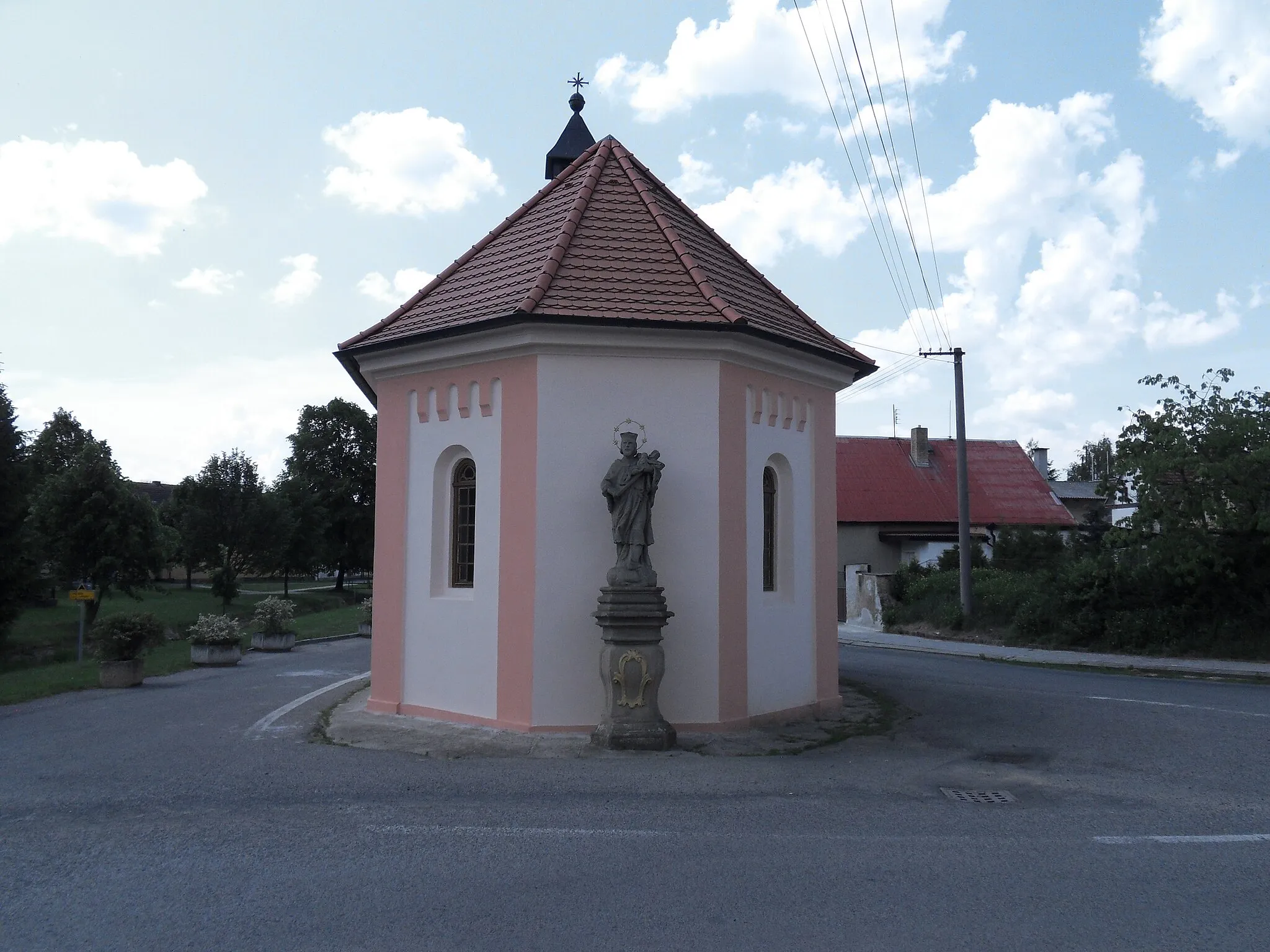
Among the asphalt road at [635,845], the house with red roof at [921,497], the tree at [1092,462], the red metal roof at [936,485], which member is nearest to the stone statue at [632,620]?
the asphalt road at [635,845]

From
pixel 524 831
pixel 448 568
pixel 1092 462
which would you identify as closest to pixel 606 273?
pixel 448 568

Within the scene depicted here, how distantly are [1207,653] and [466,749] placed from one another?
18382mm

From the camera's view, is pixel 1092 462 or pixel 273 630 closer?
pixel 273 630

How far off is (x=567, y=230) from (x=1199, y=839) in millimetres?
8957

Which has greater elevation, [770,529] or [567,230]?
[567,230]

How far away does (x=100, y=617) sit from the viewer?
1672 centimetres

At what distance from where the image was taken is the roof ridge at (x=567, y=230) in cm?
1063

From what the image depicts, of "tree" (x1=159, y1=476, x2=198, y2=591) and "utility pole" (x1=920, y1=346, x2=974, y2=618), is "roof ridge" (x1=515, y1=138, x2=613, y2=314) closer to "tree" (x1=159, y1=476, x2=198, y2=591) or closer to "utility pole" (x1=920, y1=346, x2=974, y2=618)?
"utility pole" (x1=920, y1=346, x2=974, y2=618)

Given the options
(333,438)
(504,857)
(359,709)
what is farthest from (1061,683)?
(333,438)

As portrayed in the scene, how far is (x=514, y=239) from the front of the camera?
42.2ft

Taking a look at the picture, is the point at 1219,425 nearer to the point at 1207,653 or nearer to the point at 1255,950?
the point at 1207,653

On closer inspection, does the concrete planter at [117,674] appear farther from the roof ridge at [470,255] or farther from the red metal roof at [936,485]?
the red metal roof at [936,485]

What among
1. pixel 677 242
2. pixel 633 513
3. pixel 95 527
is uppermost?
pixel 677 242

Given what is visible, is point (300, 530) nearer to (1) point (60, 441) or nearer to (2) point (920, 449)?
(1) point (60, 441)
